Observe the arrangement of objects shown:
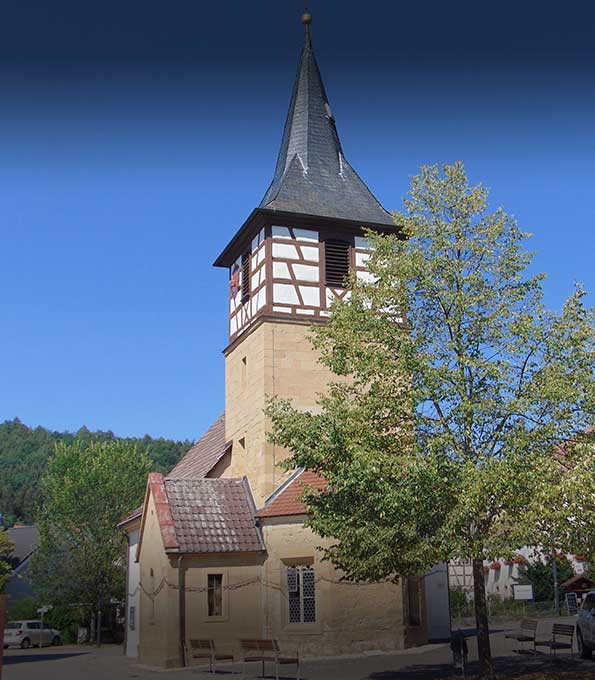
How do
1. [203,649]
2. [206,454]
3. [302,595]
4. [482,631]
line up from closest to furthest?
[482,631] → [203,649] → [302,595] → [206,454]

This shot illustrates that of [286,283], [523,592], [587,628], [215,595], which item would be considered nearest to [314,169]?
[286,283]

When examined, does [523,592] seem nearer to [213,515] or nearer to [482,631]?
[213,515]

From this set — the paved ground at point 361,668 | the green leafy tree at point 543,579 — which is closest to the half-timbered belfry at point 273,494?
the paved ground at point 361,668

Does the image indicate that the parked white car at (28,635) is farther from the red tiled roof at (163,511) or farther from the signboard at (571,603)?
the signboard at (571,603)

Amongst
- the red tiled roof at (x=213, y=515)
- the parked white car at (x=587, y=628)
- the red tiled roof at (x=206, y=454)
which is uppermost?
the red tiled roof at (x=206, y=454)

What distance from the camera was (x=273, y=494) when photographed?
77.8ft

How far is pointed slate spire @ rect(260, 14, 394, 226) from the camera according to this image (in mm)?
26109

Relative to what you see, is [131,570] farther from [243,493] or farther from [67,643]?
[67,643]

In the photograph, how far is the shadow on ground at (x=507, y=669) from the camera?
16.2 meters

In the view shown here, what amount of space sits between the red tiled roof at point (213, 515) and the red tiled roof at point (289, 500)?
813 millimetres

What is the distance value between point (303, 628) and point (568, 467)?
10503 mm

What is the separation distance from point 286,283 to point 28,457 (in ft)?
359

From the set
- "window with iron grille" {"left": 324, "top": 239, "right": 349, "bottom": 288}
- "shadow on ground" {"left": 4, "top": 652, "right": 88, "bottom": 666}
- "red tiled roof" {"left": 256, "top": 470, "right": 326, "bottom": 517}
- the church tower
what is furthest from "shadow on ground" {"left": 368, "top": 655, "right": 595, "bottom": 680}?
"shadow on ground" {"left": 4, "top": 652, "right": 88, "bottom": 666}

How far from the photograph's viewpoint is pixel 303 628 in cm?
2152
